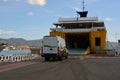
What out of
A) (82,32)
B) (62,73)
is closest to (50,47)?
(62,73)

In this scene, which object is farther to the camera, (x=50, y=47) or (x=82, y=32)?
(x=82, y=32)

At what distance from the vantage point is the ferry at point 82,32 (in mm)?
62000

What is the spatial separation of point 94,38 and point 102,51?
308 cm

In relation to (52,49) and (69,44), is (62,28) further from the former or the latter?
(52,49)

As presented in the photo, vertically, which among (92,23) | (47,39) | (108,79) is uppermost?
(92,23)

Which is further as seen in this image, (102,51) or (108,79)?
(102,51)

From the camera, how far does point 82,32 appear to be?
6334 cm

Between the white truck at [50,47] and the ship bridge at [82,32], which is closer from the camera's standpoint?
the white truck at [50,47]

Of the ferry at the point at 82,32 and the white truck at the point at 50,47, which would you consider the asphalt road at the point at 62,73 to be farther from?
the ferry at the point at 82,32

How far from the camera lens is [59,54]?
3750 centimetres

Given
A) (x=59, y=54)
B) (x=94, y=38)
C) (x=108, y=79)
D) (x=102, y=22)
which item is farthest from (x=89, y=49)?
(x=108, y=79)

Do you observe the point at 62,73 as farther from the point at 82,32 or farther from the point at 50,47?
the point at 82,32

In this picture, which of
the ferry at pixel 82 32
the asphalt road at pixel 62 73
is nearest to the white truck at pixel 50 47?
the asphalt road at pixel 62 73

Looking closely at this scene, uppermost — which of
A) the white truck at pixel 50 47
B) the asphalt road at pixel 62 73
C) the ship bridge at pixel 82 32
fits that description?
the ship bridge at pixel 82 32
